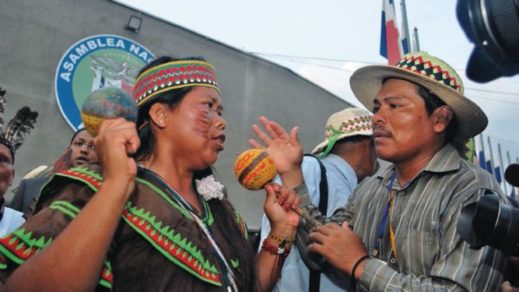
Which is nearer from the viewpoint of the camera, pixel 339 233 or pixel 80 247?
pixel 80 247

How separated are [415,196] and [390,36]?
8.66 metres

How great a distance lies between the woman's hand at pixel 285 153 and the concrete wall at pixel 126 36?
441cm

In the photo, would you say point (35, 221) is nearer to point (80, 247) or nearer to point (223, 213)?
point (80, 247)

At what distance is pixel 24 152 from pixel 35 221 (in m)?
6.52

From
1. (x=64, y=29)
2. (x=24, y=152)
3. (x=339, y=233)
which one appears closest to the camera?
(x=339, y=233)

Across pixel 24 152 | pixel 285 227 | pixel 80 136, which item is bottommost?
pixel 24 152

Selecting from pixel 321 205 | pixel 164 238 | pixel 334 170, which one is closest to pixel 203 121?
pixel 164 238

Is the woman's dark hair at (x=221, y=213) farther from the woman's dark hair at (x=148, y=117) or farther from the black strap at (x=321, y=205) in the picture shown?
the black strap at (x=321, y=205)

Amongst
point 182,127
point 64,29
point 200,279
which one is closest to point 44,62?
point 64,29

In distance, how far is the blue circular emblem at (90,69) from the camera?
7.61 metres

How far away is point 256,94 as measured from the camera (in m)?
10.5

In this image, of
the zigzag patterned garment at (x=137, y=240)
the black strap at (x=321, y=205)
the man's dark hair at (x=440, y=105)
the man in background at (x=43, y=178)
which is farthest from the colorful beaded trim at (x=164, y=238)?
the man in background at (x=43, y=178)

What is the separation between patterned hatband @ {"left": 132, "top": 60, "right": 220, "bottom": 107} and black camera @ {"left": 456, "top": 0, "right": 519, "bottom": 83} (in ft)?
3.69

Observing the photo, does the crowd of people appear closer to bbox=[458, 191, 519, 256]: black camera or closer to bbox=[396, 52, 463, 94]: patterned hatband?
bbox=[396, 52, 463, 94]: patterned hatband
